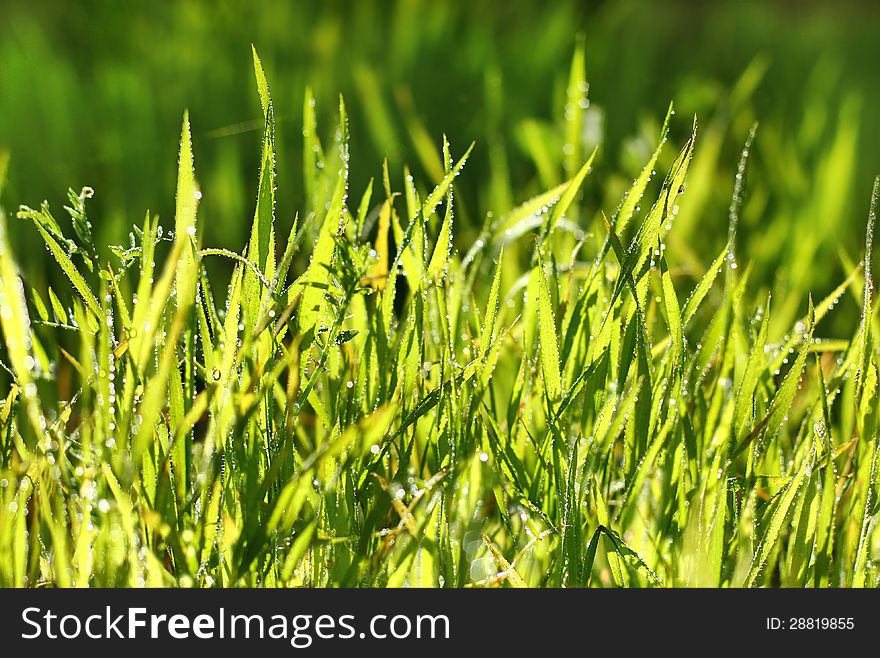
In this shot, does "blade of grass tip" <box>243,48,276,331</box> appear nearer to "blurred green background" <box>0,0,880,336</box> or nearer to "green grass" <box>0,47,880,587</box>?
"green grass" <box>0,47,880,587</box>

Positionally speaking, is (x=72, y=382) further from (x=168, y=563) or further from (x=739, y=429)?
(x=739, y=429)

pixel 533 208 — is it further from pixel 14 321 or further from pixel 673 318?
pixel 14 321

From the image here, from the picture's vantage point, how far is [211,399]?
0.54 m

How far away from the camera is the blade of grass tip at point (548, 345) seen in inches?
21.3

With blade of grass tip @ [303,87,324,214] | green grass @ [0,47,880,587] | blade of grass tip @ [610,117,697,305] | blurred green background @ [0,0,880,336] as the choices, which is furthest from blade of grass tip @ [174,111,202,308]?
blurred green background @ [0,0,880,336]

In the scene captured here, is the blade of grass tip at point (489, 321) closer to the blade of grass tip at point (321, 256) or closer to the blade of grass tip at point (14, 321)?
the blade of grass tip at point (321, 256)

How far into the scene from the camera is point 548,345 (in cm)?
55

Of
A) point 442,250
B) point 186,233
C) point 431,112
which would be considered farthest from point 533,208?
point 431,112

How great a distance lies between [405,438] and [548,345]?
11 centimetres

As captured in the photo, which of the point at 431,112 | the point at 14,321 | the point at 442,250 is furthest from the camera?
the point at 431,112

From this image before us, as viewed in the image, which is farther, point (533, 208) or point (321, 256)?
point (533, 208)

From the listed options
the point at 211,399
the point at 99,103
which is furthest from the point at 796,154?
the point at 211,399
